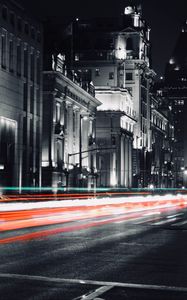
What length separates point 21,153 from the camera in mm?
74500

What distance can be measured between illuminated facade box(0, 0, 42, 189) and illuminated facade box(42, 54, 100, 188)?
5.32m


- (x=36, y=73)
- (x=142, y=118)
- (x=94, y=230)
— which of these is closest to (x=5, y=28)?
(x=36, y=73)

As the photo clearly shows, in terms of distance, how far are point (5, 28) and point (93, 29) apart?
72.1 m

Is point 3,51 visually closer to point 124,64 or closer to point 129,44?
point 124,64

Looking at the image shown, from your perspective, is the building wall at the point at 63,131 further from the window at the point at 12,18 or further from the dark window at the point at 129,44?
the dark window at the point at 129,44

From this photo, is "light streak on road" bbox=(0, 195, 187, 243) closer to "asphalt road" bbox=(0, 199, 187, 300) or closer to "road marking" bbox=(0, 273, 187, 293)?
"asphalt road" bbox=(0, 199, 187, 300)

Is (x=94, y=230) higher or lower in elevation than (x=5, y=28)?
lower

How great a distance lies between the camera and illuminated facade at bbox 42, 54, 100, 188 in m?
87.4

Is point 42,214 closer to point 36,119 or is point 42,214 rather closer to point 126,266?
point 126,266

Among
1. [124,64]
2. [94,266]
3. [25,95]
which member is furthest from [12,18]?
[124,64]

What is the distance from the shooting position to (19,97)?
7450 cm

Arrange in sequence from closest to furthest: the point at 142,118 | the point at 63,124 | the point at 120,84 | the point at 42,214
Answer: the point at 42,214
the point at 63,124
the point at 120,84
the point at 142,118

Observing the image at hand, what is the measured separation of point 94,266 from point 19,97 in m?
62.1

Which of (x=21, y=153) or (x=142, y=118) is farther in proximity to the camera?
(x=142, y=118)
